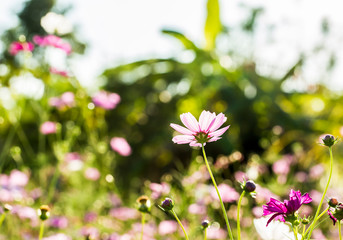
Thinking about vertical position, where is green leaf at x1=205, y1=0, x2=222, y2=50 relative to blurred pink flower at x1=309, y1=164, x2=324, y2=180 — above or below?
above

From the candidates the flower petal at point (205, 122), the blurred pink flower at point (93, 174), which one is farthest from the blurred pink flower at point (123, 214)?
the flower petal at point (205, 122)

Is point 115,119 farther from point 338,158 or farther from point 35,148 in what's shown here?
point 338,158

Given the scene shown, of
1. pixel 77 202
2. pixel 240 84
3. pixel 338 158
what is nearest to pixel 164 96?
pixel 240 84

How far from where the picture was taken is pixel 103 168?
4.83ft

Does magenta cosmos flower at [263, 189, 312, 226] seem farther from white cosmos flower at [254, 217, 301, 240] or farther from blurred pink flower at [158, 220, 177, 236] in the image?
blurred pink flower at [158, 220, 177, 236]

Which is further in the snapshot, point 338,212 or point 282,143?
point 282,143

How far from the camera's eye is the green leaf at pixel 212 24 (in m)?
2.22

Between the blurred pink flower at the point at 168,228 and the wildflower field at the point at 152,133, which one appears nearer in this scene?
the blurred pink flower at the point at 168,228

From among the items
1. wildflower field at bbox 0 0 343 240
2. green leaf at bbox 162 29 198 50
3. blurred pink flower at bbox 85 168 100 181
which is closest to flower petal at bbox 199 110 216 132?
wildflower field at bbox 0 0 343 240

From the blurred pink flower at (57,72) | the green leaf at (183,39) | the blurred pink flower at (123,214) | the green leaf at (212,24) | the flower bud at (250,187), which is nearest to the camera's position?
the flower bud at (250,187)

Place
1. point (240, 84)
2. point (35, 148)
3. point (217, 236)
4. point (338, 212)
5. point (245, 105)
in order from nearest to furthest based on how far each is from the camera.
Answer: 1. point (338, 212)
2. point (217, 236)
3. point (245, 105)
4. point (240, 84)
5. point (35, 148)

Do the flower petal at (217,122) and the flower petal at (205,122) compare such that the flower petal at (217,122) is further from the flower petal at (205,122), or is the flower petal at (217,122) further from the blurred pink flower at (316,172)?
the blurred pink flower at (316,172)

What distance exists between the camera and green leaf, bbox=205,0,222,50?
2.22 metres

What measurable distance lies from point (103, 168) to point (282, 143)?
0.87m
